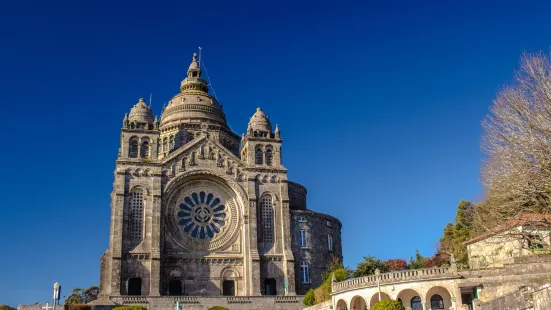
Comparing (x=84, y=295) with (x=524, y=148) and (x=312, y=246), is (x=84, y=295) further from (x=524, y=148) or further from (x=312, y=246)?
(x=524, y=148)

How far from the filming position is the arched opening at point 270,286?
57906 mm

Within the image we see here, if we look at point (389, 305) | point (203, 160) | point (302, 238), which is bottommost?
point (389, 305)

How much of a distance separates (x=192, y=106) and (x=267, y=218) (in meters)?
17.7

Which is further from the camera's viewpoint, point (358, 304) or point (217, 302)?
point (217, 302)

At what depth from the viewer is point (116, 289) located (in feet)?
171

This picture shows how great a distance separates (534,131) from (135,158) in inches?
1478

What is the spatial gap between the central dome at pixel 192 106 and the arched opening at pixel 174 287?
20145 mm

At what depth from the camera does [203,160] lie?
195 feet

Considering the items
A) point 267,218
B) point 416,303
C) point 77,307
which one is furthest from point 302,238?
point 77,307

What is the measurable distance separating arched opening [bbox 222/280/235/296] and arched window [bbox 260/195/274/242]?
16.6 feet

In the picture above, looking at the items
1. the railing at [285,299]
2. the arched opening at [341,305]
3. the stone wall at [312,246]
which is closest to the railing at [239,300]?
the railing at [285,299]

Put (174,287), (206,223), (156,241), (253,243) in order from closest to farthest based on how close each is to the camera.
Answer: (156,241), (174,287), (253,243), (206,223)

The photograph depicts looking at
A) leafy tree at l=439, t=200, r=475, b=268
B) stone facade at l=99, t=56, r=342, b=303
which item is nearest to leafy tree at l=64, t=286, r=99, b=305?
stone facade at l=99, t=56, r=342, b=303

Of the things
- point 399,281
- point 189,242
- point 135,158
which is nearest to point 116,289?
point 189,242
